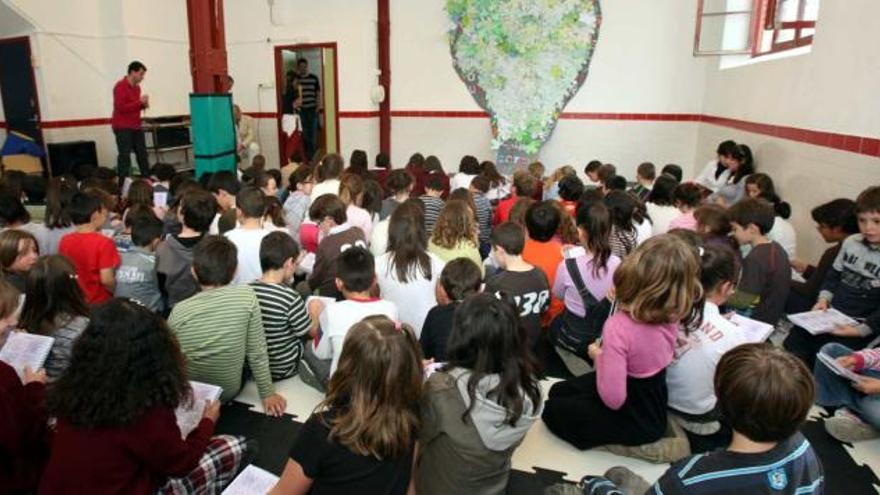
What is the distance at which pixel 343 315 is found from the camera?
2.25 metres

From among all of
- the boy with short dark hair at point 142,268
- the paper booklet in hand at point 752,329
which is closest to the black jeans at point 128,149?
the boy with short dark hair at point 142,268

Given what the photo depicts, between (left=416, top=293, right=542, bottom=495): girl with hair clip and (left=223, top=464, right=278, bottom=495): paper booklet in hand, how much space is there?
0.56 m

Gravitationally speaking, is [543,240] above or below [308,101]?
below

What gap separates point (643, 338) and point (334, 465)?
1110 mm

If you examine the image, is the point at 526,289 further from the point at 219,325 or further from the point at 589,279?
the point at 219,325

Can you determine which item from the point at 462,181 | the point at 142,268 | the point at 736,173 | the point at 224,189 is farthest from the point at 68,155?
the point at 736,173

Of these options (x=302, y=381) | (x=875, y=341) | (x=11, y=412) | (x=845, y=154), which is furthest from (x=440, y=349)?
(x=845, y=154)

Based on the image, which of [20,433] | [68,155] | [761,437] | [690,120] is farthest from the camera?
[68,155]

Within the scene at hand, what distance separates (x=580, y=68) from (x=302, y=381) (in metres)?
5.96

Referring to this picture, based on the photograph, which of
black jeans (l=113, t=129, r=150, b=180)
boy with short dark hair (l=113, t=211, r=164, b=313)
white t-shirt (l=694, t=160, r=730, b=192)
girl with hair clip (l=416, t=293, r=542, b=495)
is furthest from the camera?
black jeans (l=113, t=129, r=150, b=180)

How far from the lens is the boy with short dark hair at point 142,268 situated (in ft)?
9.84

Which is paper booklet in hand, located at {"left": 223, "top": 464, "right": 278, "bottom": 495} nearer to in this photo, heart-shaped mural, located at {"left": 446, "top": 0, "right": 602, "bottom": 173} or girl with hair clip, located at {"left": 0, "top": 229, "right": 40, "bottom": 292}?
girl with hair clip, located at {"left": 0, "top": 229, "right": 40, "bottom": 292}

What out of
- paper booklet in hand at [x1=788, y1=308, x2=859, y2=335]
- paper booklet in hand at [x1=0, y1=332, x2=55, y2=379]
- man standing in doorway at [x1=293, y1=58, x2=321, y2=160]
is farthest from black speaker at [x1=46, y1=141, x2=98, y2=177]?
paper booklet in hand at [x1=788, y1=308, x2=859, y2=335]

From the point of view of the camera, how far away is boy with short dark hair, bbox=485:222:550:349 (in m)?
2.60
